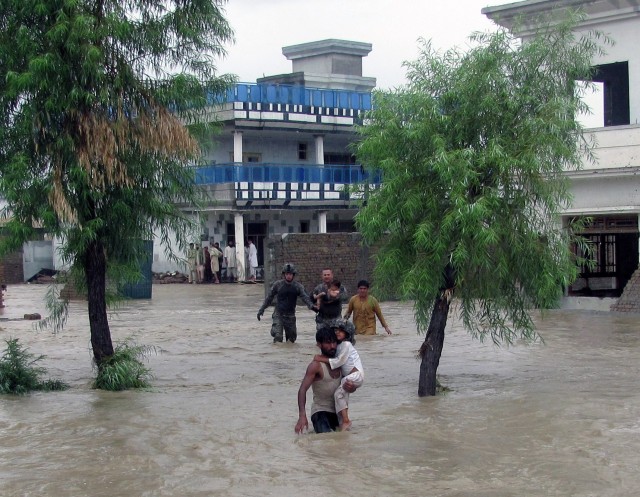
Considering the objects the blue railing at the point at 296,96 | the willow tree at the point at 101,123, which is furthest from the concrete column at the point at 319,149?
the willow tree at the point at 101,123

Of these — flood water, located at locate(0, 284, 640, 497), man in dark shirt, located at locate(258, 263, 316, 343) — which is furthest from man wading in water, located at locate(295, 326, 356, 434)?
man in dark shirt, located at locate(258, 263, 316, 343)

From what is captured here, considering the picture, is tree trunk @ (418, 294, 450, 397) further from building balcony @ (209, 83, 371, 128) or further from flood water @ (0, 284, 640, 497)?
building balcony @ (209, 83, 371, 128)

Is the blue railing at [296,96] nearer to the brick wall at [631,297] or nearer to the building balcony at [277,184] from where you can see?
the building balcony at [277,184]

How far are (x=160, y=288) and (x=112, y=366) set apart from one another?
2272cm

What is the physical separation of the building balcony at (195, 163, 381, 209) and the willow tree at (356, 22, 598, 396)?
84.2 feet

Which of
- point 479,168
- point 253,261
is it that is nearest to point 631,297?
point 479,168

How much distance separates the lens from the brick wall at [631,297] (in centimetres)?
2197

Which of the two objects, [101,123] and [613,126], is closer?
[101,123]

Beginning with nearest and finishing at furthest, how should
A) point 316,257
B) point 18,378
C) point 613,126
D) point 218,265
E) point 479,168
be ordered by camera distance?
1. point 479,168
2. point 18,378
3. point 613,126
4. point 316,257
5. point 218,265

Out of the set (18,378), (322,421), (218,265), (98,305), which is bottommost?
(322,421)

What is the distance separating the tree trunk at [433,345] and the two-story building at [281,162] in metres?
24.0

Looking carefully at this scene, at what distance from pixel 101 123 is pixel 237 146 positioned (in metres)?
26.0

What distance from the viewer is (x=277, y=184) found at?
39156 millimetres

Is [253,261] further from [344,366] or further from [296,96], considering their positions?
[344,366]
